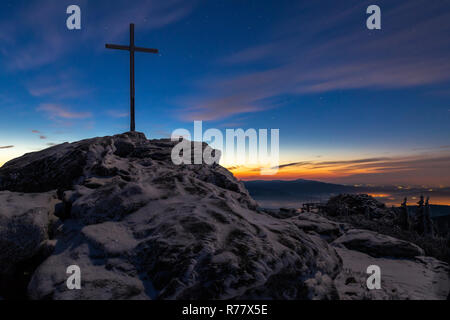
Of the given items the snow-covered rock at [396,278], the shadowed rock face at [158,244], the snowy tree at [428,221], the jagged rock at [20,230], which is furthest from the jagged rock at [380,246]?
the snowy tree at [428,221]

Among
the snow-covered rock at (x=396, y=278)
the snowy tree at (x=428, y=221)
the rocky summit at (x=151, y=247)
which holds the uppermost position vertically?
the rocky summit at (x=151, y=247)

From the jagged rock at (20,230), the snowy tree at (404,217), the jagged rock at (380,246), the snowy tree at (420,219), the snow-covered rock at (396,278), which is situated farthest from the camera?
the snowy tree at (420,219)

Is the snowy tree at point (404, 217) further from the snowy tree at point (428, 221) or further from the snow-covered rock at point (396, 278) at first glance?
the snow-covered rock at point (396, 278)

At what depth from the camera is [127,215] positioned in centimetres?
526

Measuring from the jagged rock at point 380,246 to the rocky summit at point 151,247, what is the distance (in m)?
0.35

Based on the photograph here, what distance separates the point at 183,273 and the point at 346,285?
331cm

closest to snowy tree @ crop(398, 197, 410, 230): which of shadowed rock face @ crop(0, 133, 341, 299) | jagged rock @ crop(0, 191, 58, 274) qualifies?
shadowed rock face @ crop(0, 133, 341, 299)

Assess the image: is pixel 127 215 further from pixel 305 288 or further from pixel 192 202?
pixel 305 288

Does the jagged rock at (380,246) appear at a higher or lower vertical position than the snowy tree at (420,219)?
higher

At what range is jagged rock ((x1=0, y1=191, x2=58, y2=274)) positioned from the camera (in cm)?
444

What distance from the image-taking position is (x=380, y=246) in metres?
7.77

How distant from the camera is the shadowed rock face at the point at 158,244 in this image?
3.72 metres

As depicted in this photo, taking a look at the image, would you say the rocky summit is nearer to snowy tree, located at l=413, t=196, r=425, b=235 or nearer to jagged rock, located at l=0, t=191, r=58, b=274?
jagged rock, located at l=0, t=191, r=58, b=274

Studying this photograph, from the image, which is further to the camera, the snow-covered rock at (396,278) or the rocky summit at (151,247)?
the snow-covered rock at (396,278)
